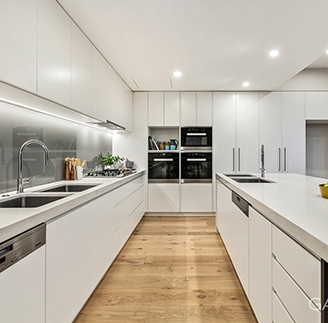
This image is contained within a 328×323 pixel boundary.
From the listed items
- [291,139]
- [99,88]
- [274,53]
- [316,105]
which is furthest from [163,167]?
[316,105]

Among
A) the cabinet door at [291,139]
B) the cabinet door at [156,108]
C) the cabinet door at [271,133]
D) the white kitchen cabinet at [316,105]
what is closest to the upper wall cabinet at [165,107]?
the cabinet door at [156,108]

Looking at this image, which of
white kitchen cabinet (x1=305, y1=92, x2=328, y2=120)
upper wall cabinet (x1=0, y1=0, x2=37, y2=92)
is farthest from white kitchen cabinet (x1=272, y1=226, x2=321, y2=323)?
white kitchen cabinet (x1=305, y1=92, x2=328, y2=120)

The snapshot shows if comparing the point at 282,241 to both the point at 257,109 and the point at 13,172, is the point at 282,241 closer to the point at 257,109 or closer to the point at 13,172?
the point at 13,172

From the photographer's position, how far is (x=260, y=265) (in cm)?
162

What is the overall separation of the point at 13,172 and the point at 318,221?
2.09 m

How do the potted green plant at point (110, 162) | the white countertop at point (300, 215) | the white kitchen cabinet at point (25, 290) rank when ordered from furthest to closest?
the potted green plant at point (110, 162) < the white kitchen cabinet at point (25, 290) < the white countertop at point (300, 215)

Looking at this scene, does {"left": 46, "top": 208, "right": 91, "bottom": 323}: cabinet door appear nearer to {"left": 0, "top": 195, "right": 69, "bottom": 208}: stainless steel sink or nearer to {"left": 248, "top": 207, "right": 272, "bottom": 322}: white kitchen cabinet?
{"left": 0, "top": 195, "right": 69, "bottom": 208}: stainless steel sink

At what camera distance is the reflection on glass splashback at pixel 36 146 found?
77.9 inches

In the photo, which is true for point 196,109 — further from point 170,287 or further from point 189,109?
point 170,287

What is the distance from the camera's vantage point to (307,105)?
490 cm

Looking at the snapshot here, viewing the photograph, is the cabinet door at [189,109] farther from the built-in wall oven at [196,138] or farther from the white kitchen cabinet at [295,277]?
the white kitchen cabinet at [295,277]

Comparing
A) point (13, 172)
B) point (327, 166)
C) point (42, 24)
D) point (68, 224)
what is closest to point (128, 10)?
point (42, 24)

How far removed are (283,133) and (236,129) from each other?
2.93 ft

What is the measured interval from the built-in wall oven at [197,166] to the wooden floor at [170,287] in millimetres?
1486
